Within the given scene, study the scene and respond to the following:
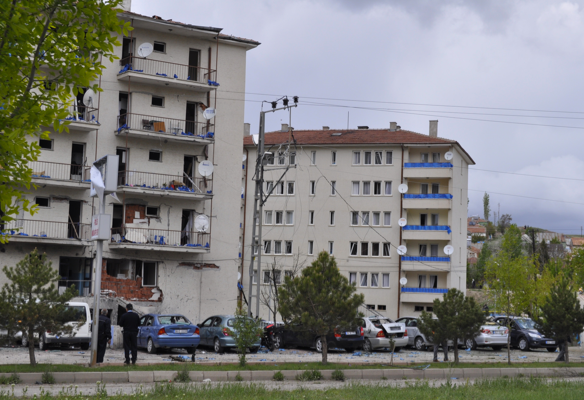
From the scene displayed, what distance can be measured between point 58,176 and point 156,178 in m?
5.44

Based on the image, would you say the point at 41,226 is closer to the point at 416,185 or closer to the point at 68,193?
the point at 68,193

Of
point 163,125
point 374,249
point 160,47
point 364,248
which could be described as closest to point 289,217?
point 364,248

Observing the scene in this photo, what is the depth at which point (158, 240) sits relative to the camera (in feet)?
126

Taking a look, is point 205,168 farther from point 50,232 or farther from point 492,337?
point 492,337

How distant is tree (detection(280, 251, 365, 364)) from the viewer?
20672mm

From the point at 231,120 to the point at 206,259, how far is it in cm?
872

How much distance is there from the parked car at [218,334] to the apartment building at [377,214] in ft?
104

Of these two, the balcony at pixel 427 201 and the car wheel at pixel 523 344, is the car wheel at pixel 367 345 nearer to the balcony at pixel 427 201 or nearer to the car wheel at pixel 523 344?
the car wheel at pixel 523 344

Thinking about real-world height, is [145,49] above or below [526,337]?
above

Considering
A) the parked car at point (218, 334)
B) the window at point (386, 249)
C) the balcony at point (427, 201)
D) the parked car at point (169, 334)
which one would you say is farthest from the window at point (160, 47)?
the window at point (386, 249)

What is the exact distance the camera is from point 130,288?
37469 millimetres

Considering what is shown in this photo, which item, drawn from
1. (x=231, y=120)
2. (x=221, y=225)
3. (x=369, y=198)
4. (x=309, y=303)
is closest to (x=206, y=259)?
(x=221, y=225)

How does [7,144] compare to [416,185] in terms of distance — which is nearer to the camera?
[7,144]

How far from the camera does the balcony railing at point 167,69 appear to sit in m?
38.6
